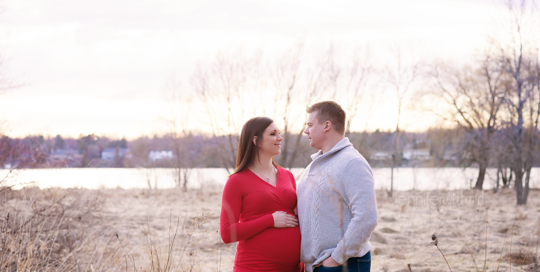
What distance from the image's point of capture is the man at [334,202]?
2535 mm

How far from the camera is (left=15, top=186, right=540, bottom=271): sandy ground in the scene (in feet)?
19.3

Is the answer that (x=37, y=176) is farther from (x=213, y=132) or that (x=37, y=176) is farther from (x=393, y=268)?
(x=213, y=132)

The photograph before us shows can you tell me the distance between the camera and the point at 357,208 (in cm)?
254

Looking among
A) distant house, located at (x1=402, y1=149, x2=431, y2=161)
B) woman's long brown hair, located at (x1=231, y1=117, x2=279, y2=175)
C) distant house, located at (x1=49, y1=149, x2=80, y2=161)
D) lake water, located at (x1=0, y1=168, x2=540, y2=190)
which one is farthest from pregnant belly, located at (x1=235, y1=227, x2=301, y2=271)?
distant house, located at (x1=402, y1=149, x2=431, y2=161)

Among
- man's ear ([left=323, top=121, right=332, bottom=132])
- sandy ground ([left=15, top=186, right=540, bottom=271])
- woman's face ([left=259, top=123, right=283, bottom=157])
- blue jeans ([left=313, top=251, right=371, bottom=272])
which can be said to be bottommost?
sandy ground ([left=15, top=186, right=540, bottom=271])

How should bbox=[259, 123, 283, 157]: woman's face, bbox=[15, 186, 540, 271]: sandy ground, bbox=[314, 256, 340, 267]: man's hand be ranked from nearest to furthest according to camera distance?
1. bbox=[314, 256, 340, 267]: man's hand
2. bbox=[259, 123, 283, 157]: woman's face
3. bbox=[15, 186, 540, 271]: sandy ground

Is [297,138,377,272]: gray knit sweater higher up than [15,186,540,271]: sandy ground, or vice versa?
[297,138,377,272]: gray knit sweater

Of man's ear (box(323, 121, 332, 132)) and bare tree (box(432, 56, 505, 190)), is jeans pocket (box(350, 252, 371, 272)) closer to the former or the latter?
man's ear (box(323, 121, 332, 132))

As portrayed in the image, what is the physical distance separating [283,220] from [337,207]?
590 mm

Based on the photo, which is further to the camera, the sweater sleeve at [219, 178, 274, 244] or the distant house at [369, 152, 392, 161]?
the distant house at [369, 152, 392, 161]

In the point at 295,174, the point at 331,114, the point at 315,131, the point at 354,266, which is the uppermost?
the point at 331,114

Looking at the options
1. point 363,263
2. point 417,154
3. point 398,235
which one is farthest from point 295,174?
point 363,263

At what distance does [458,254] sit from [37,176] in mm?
7521

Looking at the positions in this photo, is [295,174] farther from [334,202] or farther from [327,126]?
[334,202]
